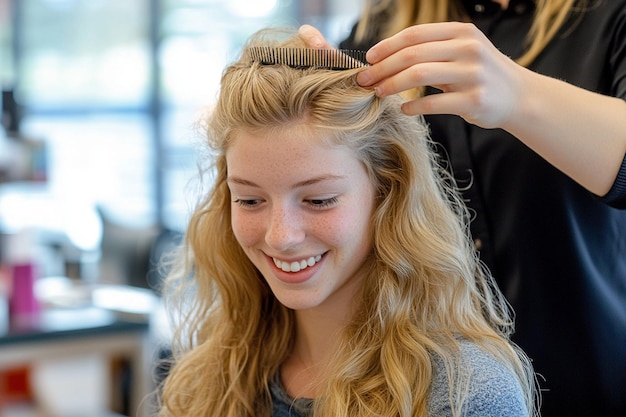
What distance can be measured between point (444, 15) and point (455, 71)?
1.83 feet

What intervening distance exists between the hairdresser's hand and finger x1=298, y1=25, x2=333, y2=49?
0.15m

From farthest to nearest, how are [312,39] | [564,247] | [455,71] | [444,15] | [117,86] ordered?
[117,86]
[444,15]
[564,247]
[312,39]
[455,71]

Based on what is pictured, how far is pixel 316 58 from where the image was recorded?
1.35 m

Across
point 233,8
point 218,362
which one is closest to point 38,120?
point 233,8

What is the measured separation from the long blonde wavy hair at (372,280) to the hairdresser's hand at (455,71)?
0.41 ft

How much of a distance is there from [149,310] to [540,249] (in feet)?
6.33

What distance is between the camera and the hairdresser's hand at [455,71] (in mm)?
1176

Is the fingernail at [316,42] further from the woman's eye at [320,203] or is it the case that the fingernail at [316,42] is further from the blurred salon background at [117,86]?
the blurred salon background at [117,86]

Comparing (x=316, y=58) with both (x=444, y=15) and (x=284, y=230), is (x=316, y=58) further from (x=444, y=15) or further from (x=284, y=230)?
(x=444, y=15)

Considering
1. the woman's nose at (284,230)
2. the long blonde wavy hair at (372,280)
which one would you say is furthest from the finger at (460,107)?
the woman's nose at (284,230)

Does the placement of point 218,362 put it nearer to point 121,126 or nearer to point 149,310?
point 149,310

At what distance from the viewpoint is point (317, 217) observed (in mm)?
1319

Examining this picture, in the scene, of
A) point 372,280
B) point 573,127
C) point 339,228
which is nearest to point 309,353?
point 372,280

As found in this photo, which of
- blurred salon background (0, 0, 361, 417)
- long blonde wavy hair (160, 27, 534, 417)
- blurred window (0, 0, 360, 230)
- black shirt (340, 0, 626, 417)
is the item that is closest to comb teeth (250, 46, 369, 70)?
long blonde wavy hair (160, 27, 534, 417)
